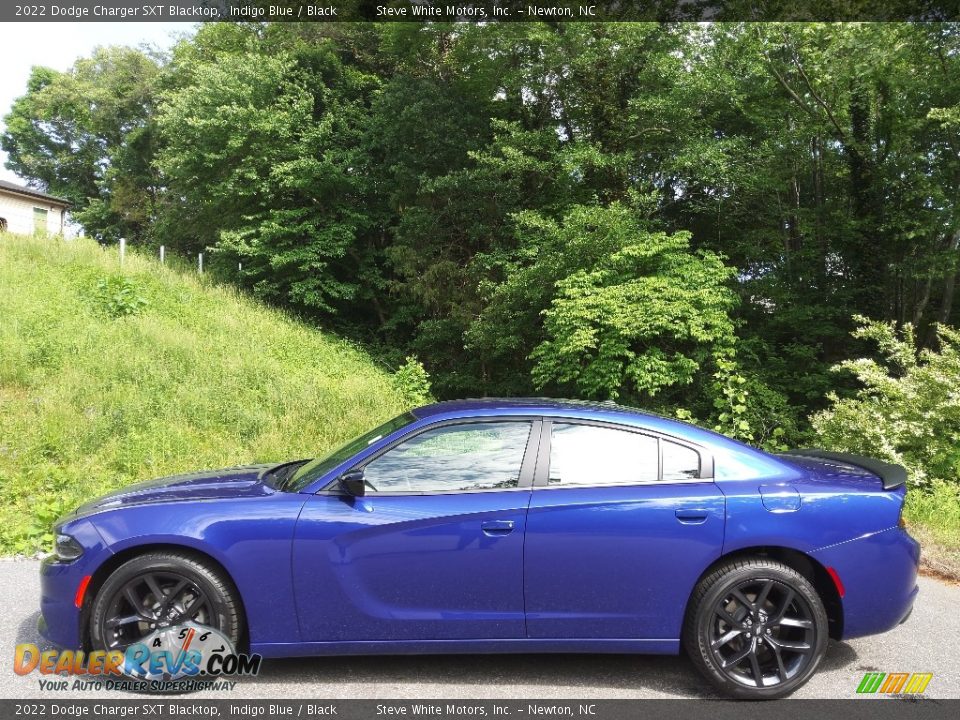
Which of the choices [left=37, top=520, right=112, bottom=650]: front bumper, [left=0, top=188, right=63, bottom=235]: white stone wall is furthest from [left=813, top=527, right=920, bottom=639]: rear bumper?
[left=0, top=188, right=63, bottom=235]: white stone wall

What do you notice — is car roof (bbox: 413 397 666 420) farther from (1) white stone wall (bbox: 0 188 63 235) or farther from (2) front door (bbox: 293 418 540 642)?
(1) white stone wall (bbox: 0 188 63 235)

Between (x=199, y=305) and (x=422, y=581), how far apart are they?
1604cm

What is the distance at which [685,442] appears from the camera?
380 cm

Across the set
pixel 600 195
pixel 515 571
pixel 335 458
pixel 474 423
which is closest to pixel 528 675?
pixel 515 571

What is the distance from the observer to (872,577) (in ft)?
11.9

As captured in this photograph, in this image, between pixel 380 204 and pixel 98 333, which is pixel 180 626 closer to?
pixel 98 333

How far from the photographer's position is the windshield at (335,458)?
3.88 m

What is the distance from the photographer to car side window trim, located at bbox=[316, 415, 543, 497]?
3.67 metres

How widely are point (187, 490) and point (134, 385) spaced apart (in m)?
8.00

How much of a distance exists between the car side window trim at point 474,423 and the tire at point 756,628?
40.5 inches

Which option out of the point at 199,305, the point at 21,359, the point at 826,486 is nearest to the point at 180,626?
the point at 826,486

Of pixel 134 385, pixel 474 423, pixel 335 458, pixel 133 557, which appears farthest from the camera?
pixel 134 385

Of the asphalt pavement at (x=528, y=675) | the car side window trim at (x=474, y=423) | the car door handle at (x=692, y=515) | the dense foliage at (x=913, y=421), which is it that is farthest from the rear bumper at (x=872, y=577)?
the dense foliage at (x=913, y=421)

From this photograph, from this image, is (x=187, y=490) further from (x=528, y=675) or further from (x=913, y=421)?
(x=913, y=421)
